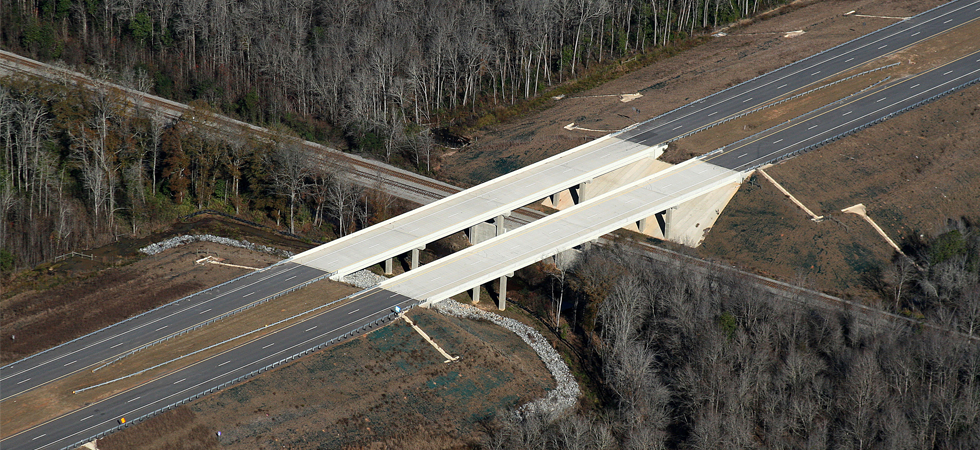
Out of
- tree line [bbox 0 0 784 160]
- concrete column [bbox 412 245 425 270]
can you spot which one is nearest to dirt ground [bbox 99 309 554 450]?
concrete column [bbox 412 245 425 270]

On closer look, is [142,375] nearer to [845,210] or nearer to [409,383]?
[409,383]

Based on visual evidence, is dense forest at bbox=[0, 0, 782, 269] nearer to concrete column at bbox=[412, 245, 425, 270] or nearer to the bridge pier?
concrete column at bbox=[412, 245, 425, 270]

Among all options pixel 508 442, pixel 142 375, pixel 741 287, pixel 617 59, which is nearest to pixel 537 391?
pixel 508 442

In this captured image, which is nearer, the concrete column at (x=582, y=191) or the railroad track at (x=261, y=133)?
the railroad track at (x=261, y=133)

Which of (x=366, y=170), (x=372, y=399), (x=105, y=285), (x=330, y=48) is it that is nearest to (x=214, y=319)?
(x=105, y=285)

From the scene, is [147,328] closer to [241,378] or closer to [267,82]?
[241,378]

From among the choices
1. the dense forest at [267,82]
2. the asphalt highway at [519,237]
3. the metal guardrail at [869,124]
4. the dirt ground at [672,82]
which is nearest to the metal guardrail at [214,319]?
the asphalt highway at [519,237]

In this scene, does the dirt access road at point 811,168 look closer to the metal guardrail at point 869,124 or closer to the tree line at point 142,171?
the metal guardrail at point 869,124
